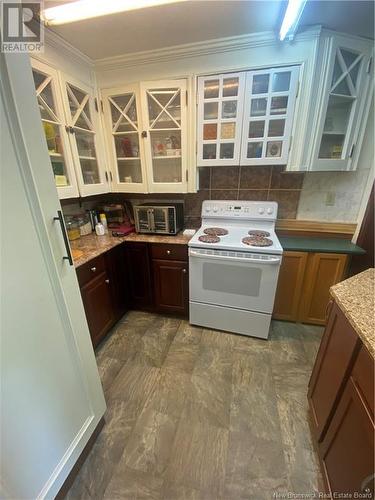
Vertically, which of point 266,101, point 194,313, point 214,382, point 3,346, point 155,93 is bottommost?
point 214,382

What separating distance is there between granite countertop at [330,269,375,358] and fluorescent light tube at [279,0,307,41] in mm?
1461

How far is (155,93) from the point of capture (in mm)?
1802

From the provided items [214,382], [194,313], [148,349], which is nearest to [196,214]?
[194,313]

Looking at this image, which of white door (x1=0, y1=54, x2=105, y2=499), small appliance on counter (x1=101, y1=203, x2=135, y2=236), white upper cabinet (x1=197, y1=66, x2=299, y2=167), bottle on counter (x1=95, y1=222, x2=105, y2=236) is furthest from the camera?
small appliance on counter (x1=101, y1=203, x2=135, y2=236)

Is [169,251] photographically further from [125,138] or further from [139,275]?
[125,138]

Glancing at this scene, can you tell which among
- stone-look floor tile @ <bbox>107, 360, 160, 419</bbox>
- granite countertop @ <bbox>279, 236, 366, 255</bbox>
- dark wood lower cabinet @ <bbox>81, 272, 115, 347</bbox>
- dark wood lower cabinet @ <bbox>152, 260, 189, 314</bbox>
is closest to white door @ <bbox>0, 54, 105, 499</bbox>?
stone-look floor tile @ <bbox>107, 360, 160, 419</bbox>

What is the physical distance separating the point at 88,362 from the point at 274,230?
1.90 m

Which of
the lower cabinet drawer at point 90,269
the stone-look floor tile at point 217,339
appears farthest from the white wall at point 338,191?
the lower cabinet drawer at point 90,269

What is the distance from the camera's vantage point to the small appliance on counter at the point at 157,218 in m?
2.04

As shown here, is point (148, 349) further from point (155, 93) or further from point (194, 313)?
point (155, 93)

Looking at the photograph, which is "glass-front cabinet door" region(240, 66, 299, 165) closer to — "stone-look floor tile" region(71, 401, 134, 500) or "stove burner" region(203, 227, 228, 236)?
"stove burner" region(203, 227, 228, 236)

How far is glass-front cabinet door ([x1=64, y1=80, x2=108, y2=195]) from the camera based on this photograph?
167 centimetres

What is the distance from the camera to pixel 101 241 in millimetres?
1928

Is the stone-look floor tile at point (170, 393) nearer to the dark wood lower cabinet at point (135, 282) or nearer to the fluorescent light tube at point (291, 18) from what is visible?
the dark wood lower cabinet at point (135, 282)
